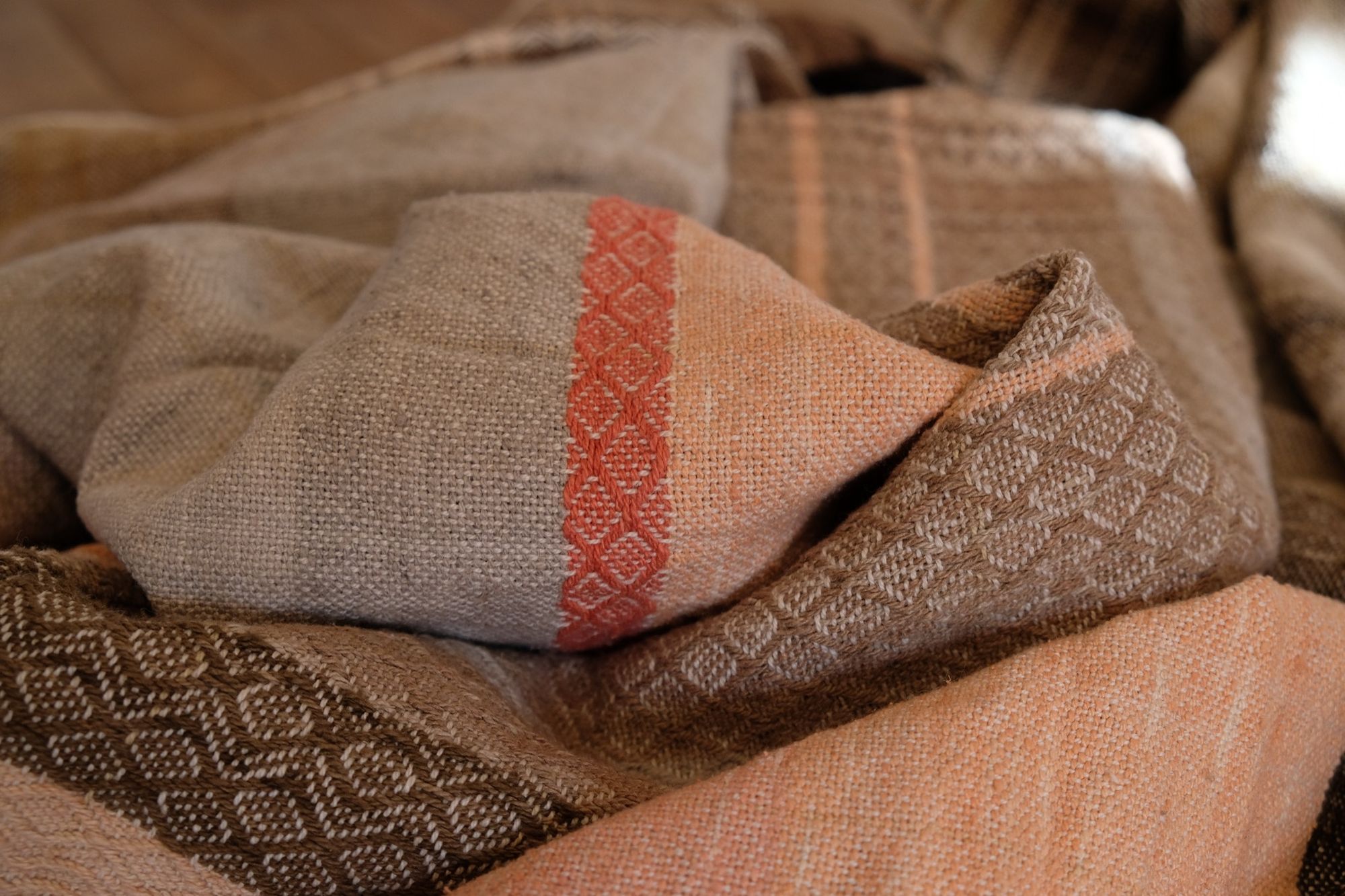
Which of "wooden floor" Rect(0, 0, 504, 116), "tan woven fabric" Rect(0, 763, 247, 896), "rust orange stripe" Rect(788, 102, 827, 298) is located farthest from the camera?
"wooden floor" Rect(0, 0, 504, 116)

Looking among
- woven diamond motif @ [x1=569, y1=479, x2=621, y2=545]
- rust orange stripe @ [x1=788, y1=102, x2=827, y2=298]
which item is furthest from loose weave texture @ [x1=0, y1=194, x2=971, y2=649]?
rust orange stripe @ [x1=788, y1=102, x2=827, y2=298]

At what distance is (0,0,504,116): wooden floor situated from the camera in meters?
1.13

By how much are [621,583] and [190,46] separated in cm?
109

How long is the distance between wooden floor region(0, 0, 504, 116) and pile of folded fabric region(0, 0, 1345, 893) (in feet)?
2.23

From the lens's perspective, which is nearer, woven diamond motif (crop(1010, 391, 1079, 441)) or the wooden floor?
woven diamond motif (crop(1010, 391, 1079, 441))

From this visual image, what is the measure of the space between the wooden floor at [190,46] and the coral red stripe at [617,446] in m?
0.88

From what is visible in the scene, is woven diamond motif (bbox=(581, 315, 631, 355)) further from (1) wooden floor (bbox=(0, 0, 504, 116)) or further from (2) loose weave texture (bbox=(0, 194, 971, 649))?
(1) wooden floor (bbox=(0, 0, 504, 116))

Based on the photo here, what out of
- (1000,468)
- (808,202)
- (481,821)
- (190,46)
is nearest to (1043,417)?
(1000,468)

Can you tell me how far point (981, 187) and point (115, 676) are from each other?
0.72 metres

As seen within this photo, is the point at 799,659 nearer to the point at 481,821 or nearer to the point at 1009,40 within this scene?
the point at 481,821

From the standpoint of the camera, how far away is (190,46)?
1194 millimetres

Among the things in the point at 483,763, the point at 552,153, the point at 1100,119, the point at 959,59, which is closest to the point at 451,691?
the point at 483,763

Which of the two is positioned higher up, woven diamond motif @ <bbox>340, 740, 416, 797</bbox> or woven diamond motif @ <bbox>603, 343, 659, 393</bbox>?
A: woven diamond motif @ <bbox>603, 343, 659, 393</bbox>

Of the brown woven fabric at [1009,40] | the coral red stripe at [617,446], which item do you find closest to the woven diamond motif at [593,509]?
the coral red stripe at [617,446]
